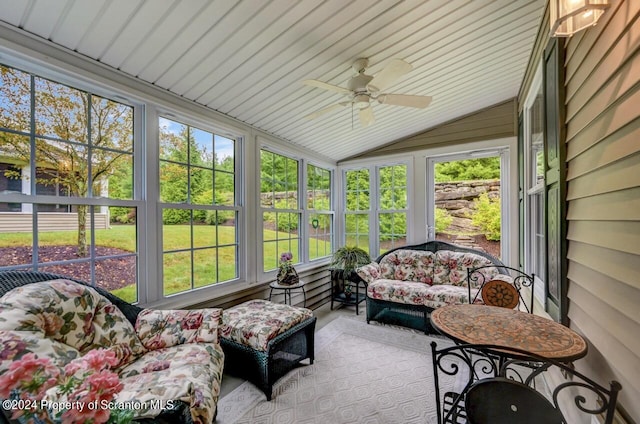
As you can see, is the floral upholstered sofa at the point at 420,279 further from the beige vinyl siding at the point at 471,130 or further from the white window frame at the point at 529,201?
the beige vinyl siding at the point at 471,130

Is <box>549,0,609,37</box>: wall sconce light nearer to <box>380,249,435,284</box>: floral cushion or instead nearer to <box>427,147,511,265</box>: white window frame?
<box>427,147,511,265</box>: white window frame

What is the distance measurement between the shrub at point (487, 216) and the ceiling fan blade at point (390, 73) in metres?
2.65

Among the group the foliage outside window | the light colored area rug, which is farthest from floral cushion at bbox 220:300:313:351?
the foliage outside window

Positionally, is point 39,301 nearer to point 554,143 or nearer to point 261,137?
point 261,137

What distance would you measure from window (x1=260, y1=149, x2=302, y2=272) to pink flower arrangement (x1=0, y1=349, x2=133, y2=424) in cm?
260

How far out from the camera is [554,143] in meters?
1.81

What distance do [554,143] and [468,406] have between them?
5.63 ft

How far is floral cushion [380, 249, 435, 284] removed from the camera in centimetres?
379

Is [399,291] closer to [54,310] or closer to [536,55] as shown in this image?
[536,55]

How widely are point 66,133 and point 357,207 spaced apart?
12.7 feet

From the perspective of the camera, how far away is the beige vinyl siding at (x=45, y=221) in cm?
172

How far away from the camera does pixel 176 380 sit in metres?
1.40

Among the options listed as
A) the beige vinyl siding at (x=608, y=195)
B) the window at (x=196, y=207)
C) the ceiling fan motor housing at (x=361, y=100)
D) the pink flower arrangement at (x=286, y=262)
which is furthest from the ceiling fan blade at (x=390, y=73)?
the pink flower arrangement at (x=286, y=262)

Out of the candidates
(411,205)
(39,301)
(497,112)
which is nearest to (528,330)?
(39,301)
